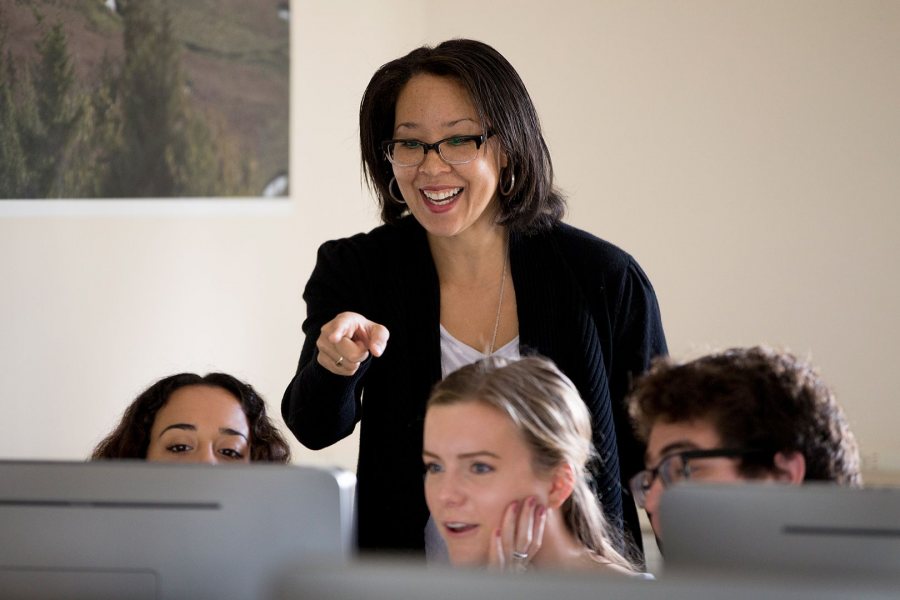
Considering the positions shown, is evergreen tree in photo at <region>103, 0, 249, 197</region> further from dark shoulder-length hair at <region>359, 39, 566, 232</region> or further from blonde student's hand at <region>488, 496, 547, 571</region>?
blonde student's hand at <region>488, 496, 547, 571</region>

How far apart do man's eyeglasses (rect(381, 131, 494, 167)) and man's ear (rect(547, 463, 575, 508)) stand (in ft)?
1.87

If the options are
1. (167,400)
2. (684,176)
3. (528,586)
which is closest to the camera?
(528,586)

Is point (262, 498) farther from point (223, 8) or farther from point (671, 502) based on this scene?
point (223, 8)

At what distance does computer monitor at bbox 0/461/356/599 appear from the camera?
1.09m

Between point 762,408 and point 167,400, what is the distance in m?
1.26

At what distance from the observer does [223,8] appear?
15.0 feet

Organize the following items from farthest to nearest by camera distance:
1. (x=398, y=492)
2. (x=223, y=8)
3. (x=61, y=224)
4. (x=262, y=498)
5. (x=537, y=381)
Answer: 1. (x=223, y=8)
2. (x=61, y=224)
3. (x=398, y=492)
4. (x=537, y=381)
5. (x=262, y=498)

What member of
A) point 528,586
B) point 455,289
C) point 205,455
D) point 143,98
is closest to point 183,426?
point 205,455

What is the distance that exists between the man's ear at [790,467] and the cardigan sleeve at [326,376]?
0.74m

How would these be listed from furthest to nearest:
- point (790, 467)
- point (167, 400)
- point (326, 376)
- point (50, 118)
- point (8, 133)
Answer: point (50, 118), point (8, 133), point (167, 400), point (326, 376), point (790, 467)

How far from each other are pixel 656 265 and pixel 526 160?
9.74ft

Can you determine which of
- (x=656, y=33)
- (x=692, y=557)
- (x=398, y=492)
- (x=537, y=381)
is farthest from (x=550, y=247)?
(x=656, y=33)

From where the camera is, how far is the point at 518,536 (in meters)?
1.82

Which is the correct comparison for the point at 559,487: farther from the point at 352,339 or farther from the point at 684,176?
the point at 684,176
